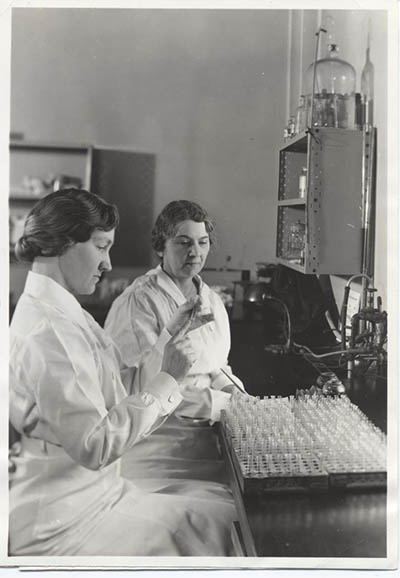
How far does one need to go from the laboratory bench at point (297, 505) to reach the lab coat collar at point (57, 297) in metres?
0.36

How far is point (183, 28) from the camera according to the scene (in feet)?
4.19

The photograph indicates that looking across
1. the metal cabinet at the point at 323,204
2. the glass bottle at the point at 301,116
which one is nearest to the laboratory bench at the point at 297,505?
the metal cabinet at the point at 323,204

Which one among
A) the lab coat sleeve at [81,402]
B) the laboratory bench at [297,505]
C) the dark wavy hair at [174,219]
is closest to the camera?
the laboratory bench at [297,505]

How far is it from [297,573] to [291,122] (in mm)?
1023

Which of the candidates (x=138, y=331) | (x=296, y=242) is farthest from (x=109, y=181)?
(x=296, y=242)

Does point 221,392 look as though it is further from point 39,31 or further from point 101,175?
point 39,31

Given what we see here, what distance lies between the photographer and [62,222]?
1.21 meters

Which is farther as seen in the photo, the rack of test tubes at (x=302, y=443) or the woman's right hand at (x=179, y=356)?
the woman's right hand at (x=179, y=356)

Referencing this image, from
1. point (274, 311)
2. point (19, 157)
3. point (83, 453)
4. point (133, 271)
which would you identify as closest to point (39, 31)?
point (19, 157)

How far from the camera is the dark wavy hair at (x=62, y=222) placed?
3.96 feet

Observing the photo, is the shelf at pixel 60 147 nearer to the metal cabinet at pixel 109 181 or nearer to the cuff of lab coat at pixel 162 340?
the metal cabinet at pixel 109 181

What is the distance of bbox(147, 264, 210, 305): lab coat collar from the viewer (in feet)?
4.12

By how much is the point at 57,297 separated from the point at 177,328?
28 cm

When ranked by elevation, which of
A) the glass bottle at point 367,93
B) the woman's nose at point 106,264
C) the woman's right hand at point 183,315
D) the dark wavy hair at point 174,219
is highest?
the glass bottle at point 367,93
